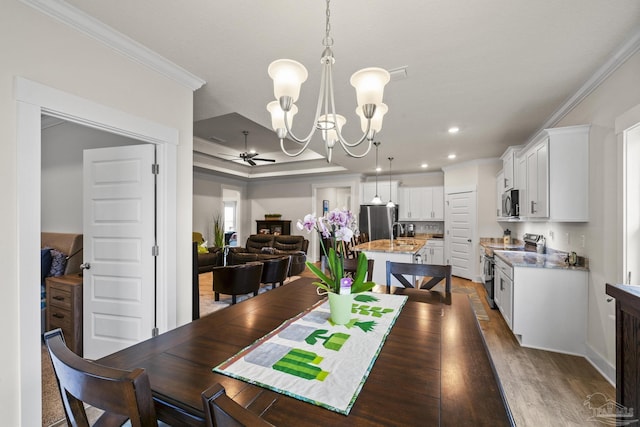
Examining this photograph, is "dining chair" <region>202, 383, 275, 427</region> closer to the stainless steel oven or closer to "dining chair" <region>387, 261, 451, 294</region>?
"dining chair" <region>387, 261, 451, 294</region>

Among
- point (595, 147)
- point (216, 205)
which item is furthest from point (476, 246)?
point (216, 205)

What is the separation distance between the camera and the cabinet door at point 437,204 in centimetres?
682

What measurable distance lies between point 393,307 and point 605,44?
7.99ft

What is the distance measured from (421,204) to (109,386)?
283 inches

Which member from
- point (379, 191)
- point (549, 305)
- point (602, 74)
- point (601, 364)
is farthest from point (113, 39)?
point (379, 191)

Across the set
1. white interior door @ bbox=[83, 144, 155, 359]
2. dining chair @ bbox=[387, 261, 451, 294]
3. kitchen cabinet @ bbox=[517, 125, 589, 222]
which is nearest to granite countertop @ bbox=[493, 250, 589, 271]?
kitchen cabinet @ bbox=[517, 125, 589, 222]

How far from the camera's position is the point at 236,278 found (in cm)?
393

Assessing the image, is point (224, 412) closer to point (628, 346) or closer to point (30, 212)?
point (628, 346)

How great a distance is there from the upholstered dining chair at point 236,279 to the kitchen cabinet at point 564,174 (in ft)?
12.1

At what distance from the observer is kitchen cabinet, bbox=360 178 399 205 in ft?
23.9

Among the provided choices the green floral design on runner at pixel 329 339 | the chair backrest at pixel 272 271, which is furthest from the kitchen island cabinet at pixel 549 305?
the chair backrest at pixel 272 271

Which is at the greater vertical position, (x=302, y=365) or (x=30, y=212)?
(x=30, y=212)

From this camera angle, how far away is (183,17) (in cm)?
175

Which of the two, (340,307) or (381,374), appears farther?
(340,307)
